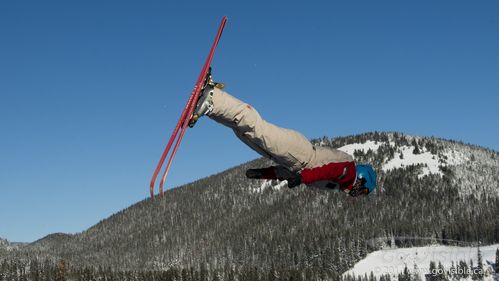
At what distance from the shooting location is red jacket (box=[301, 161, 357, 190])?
15403 mm

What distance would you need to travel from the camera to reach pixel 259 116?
14.0m

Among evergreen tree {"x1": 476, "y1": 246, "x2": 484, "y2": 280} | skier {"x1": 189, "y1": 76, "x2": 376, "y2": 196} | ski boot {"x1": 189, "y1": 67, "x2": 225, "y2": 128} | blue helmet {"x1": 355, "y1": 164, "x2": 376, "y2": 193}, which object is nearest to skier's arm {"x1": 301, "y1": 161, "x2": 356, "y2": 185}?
skier {"x1": 189, "y1": 76, "x2": 376, "y2": 196}

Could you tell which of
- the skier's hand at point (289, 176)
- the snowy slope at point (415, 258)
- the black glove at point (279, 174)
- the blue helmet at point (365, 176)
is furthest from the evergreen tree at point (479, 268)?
the skier's hand at point (289, 176)

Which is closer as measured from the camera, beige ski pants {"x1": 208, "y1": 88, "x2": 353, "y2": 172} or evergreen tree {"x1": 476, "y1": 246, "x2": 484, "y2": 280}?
beige ski pants {"x1": 208, "y1": 88, "x2": 353, "y2": 172}

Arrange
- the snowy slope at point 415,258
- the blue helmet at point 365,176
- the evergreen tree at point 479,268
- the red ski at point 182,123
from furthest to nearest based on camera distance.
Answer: the snowy slope at point 415,258
the evergreen tree at point 479,268
the blue helmet at point 365,176
the red ski at point 182,123

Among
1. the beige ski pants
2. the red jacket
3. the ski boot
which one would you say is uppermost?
the ski boot

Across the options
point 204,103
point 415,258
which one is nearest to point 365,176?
point 204,103

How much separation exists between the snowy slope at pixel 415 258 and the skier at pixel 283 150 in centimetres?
13410

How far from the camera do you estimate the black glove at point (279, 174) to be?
1588 cm

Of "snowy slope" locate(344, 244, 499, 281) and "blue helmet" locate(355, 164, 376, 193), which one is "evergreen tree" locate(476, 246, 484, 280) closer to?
"snowy slope" locate(344, 244, 499, 281)

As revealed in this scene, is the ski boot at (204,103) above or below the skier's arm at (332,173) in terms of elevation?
above

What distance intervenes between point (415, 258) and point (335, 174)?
155520mm

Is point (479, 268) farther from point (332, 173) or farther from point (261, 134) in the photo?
point (261, 134)

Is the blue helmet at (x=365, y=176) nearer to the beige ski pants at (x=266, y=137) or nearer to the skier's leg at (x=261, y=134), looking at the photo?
the beige ski pants at (x=266, y=137)
